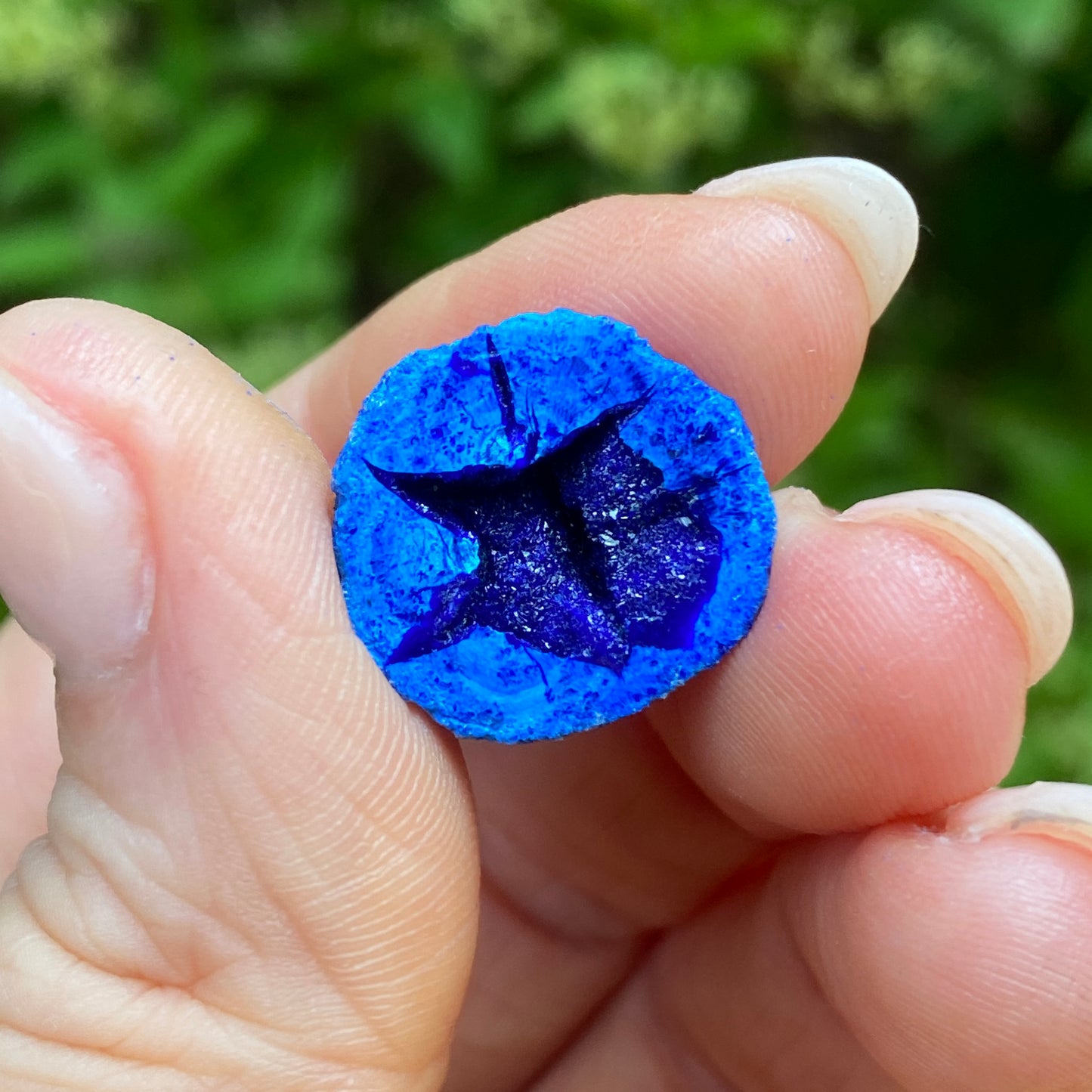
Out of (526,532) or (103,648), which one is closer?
(103,648)

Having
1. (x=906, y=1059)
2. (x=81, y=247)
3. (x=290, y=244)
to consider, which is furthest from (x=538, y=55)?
(x=906, y=1059)

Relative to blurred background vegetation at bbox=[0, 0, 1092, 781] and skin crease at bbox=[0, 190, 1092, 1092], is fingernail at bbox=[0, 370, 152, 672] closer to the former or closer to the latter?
skin crease at bbox=[0, 190, 1092, 1092]

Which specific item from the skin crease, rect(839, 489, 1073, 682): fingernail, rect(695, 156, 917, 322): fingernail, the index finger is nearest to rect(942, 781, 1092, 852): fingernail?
the skin crease

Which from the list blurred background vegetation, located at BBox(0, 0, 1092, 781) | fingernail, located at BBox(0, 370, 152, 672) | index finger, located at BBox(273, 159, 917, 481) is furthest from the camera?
blurred background vegetation, located at BBox(0, 0, 1092, 781)

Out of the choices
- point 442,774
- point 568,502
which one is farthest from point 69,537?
point 568,502

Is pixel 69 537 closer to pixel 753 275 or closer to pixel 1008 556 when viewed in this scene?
pixel 753 275

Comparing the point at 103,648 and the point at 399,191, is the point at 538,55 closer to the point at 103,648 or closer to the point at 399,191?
the point at 399,191
